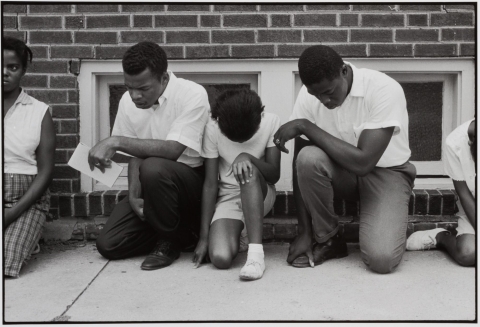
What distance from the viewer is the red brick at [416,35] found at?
3.90 m

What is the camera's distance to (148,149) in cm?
343

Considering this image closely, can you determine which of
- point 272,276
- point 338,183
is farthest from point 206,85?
point 272,276

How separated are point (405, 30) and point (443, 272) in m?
1.53

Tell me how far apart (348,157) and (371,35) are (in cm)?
102

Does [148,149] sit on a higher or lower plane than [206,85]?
lower

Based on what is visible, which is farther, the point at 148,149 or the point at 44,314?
the point at 148,149

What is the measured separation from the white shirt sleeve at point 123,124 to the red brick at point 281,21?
3.37 feet

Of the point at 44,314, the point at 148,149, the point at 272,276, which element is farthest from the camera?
the point at 148,149

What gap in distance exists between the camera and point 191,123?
3.48m

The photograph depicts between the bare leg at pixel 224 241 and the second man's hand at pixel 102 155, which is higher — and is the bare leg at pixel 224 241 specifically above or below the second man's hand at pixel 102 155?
below

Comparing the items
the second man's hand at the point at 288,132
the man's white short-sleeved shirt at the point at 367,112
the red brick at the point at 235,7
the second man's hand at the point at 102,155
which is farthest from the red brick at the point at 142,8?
the second man's hand at the point at 288,132

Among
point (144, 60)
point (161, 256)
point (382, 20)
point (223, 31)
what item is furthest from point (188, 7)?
point (161, 256)

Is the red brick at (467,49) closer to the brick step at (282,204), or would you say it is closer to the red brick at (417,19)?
the red brick at (417,19)

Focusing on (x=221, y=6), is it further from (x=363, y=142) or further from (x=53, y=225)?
(x=53, y=225)
